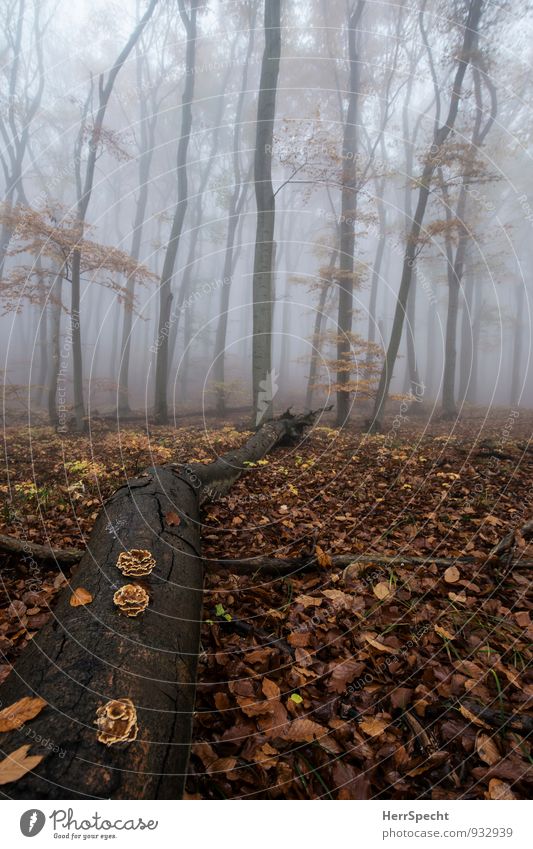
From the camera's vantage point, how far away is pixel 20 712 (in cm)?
159

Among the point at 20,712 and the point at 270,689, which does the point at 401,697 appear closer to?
the point at 270,689

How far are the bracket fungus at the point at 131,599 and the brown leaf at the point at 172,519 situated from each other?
951mm

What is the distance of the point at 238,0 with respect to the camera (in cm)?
1764

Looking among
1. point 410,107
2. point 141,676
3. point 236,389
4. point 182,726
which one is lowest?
point 182,726

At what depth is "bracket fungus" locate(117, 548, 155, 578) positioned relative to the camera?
248 centimetres

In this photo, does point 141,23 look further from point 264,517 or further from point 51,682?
point 51,682

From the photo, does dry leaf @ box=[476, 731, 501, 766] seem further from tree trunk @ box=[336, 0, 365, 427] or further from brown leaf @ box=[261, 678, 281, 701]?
tree trunk @ box=[336, 0, 365, 427]

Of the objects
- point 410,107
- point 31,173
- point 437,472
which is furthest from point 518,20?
point 31,173

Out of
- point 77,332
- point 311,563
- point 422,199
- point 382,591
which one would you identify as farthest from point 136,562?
point 422,199

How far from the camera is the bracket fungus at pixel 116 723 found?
58.6 inches

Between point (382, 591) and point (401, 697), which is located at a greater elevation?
point (382, 591)

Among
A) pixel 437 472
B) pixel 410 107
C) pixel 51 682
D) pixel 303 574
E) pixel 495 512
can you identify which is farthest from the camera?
pixel 410 107

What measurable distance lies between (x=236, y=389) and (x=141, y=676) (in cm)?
2240

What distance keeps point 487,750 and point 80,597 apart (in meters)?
2.42
